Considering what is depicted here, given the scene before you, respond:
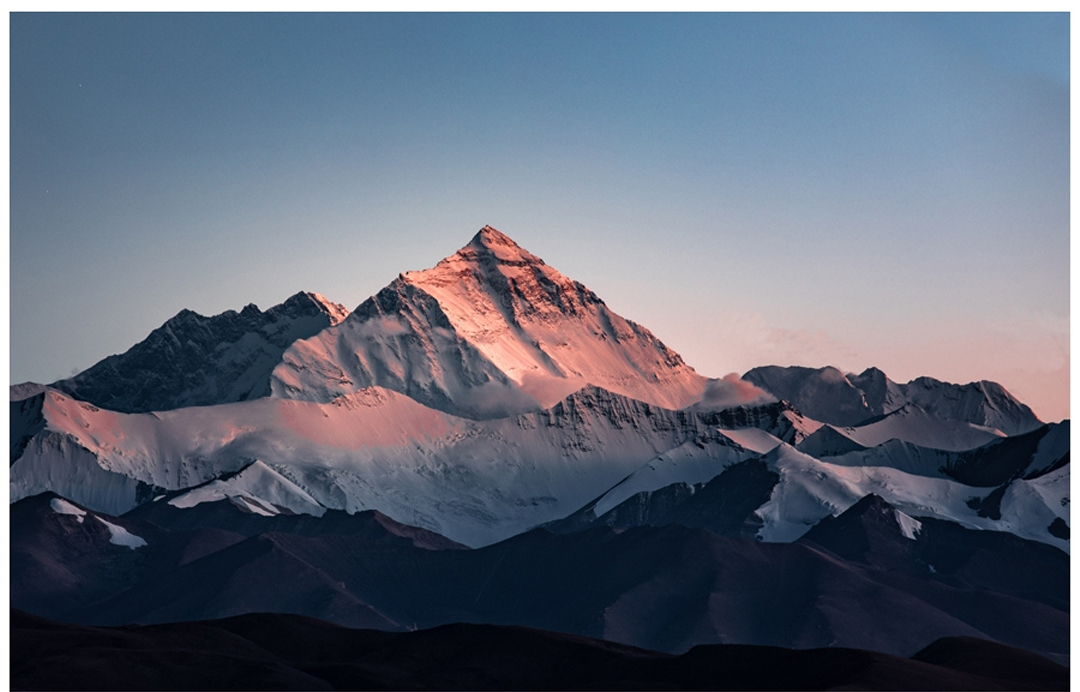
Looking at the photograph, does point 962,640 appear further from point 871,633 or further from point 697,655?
point 871,633

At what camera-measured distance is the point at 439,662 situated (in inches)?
4402

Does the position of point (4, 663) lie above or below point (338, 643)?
above

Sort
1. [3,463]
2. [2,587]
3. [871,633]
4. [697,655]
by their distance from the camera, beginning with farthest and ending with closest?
[871,633], [697,655], [3,463], [2,587]

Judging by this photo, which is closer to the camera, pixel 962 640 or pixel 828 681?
pixel 828 681

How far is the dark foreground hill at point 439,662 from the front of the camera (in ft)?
315

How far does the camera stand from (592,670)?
4210 inches

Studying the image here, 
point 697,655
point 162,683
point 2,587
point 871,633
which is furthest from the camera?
point 871,633

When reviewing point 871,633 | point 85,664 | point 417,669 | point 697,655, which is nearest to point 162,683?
point 85,664

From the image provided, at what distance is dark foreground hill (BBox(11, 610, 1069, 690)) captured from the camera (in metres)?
95.9

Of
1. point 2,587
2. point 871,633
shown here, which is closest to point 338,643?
point 2,587
